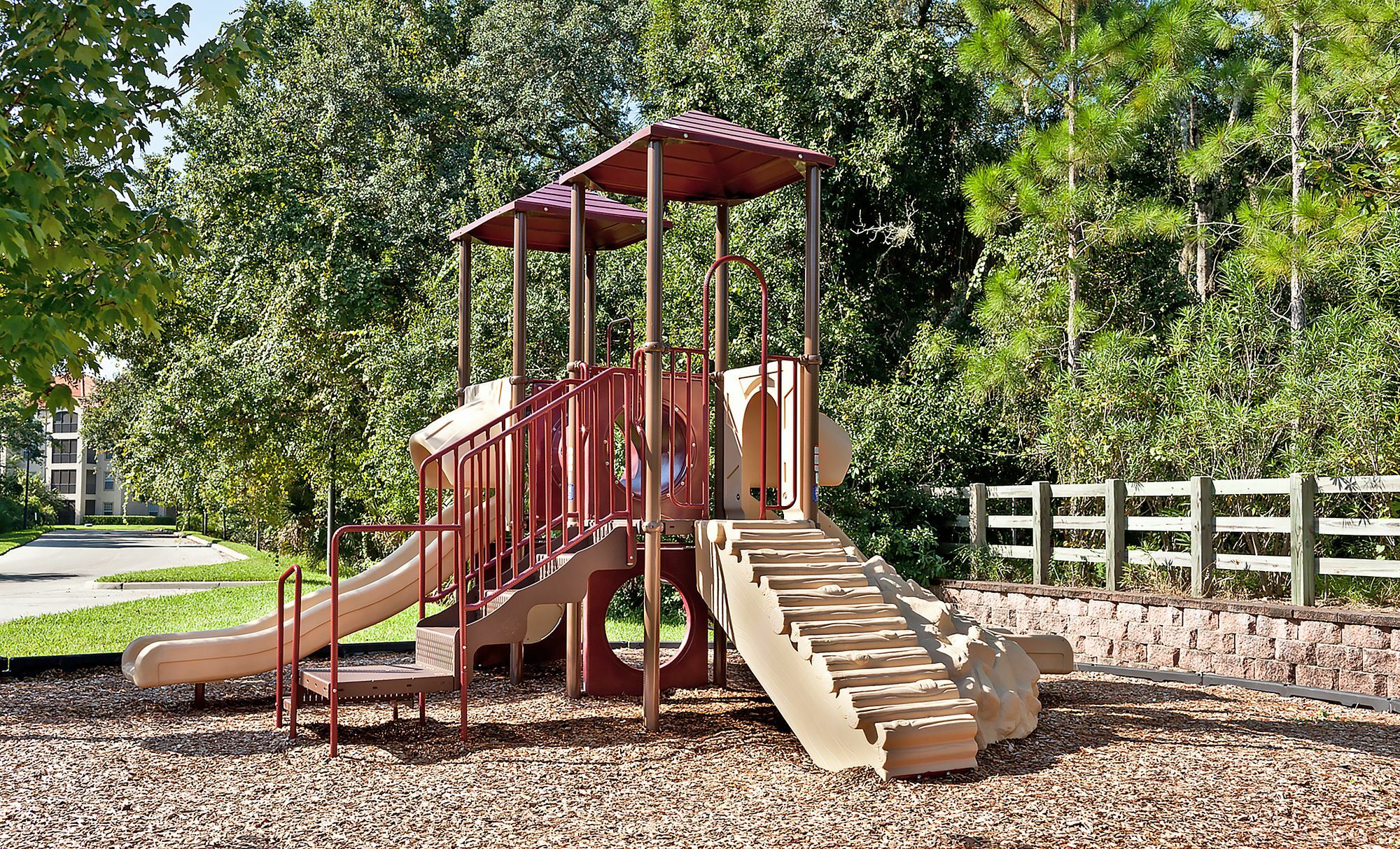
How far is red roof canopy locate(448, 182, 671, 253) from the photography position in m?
9.46

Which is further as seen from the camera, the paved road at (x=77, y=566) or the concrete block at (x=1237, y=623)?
the paved road at (x=77, y=566)

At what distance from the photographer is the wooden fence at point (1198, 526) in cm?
934

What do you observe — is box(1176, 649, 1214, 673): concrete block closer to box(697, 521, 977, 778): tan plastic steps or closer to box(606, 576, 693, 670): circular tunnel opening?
box(697, 521, 977, 778): tan plastic steps

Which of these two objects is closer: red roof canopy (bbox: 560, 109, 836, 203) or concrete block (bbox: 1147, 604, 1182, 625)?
red roof canopy (bbox: 560, 109, 836, 203)

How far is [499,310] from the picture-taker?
51.7 feet

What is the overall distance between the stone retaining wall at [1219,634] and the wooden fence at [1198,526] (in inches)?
12.3

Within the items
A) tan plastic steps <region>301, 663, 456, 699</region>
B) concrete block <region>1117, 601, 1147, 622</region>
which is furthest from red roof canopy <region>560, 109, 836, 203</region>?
concrete block <region>1117, 601, 1147, 622</region>

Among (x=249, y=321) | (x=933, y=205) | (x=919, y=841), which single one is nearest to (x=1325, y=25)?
(x=933, y=205)

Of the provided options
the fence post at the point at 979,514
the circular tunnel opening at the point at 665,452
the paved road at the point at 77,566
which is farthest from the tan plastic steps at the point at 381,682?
the paved road at the point at 77,566

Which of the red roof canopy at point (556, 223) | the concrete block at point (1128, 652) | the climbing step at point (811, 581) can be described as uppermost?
the red roof canopy at point (556, 223)

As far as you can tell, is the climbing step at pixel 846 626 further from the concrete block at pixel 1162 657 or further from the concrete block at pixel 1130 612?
the concrete block at pixel 1130 612

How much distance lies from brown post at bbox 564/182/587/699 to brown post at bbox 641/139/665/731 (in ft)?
2.09

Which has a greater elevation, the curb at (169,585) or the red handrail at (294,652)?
the red handrail at (294,652)

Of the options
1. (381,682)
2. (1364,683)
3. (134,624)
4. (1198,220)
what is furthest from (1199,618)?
(134,624)
